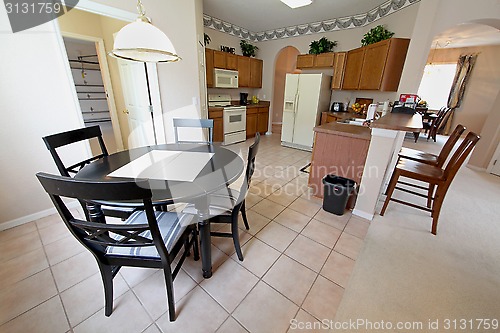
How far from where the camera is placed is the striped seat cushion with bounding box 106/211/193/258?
1.08 metres

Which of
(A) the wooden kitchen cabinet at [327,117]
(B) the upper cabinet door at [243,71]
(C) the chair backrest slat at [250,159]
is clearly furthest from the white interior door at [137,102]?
(A) the wooden kitchen cabinet at [327,117]

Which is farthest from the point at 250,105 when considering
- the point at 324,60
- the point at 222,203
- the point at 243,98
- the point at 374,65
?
the point at 222,203

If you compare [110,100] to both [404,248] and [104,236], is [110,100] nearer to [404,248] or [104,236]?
[104,236]

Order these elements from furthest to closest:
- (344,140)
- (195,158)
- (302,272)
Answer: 1. (344,140)
2. (195,158)
3. (302,272)

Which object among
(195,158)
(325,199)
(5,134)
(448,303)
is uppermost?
(5,134)

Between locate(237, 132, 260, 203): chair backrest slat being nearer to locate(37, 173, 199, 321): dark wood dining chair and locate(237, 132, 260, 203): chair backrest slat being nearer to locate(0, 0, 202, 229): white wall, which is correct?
locate(37, 173, 199, 321): dark wood dining chair

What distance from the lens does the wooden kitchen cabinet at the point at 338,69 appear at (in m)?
4.16

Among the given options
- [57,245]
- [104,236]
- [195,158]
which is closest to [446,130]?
[195,158]

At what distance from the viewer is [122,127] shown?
379 cm

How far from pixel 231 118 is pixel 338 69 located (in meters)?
2.56

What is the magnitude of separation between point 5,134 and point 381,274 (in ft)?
11.3

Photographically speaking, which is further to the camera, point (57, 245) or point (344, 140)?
point (344, 140)

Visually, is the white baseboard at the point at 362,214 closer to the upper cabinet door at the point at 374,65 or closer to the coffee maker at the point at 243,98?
A: the upper cabinet door at the point at 374,65

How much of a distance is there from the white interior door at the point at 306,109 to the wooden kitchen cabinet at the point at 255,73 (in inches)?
66.7
